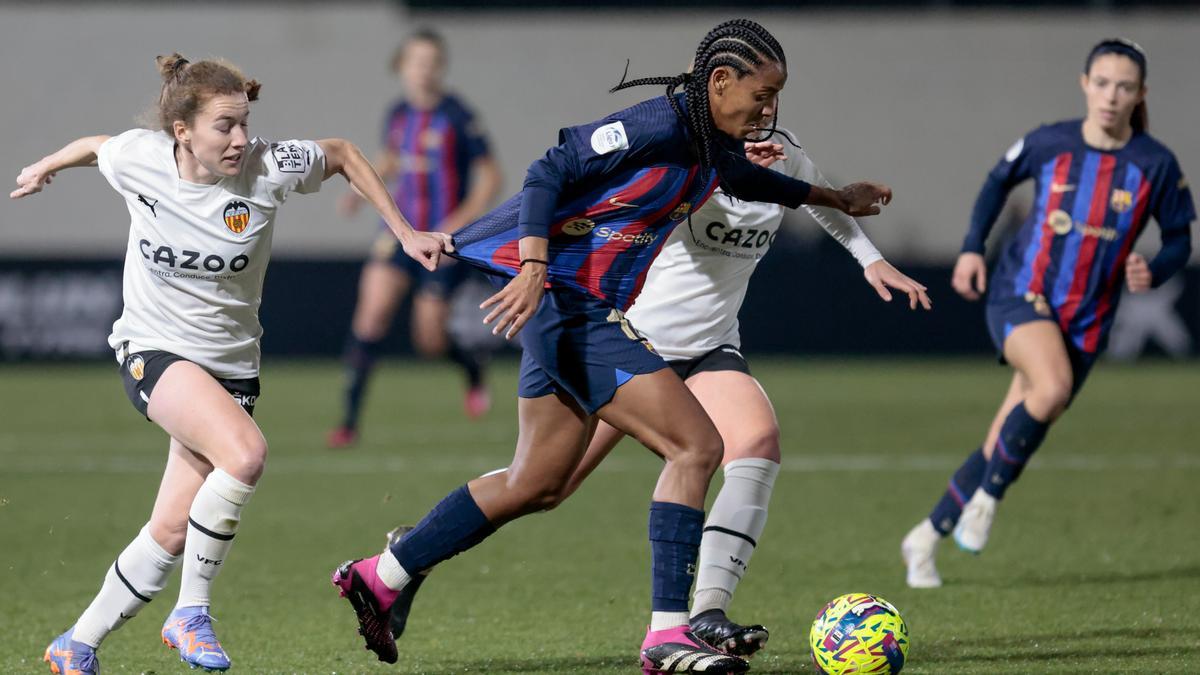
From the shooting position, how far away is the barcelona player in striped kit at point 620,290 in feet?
14.1

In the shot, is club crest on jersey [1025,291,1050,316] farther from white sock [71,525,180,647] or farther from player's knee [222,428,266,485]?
white sock [71,525,180,647]

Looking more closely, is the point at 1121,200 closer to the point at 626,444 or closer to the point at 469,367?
the point at 626,444

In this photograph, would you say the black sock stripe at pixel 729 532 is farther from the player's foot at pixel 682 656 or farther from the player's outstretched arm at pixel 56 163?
the player's outstretched arm at pixel 56 163

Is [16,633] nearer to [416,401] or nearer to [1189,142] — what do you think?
[416,401]

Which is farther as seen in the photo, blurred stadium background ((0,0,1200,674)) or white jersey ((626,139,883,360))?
blurred stadium background ((0,0,1200,674))

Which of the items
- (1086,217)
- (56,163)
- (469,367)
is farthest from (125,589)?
(469,367)

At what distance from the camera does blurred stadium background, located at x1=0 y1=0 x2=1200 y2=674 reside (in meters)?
5.60

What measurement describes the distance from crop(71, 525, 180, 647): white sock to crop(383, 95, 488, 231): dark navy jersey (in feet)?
23.7

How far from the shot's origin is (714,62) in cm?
436

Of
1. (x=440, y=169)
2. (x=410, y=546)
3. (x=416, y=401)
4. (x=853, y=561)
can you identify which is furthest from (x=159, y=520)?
(x=416, y=401)

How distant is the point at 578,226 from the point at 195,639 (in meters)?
1.48

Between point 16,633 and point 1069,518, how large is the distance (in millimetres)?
4820

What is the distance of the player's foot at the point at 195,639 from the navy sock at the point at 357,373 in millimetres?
6265

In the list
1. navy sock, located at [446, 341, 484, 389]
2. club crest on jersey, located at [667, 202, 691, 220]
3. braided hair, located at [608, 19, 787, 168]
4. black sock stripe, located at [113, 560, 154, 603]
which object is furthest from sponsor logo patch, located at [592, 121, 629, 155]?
navy sock, located at [446, 341, 484, 389]
